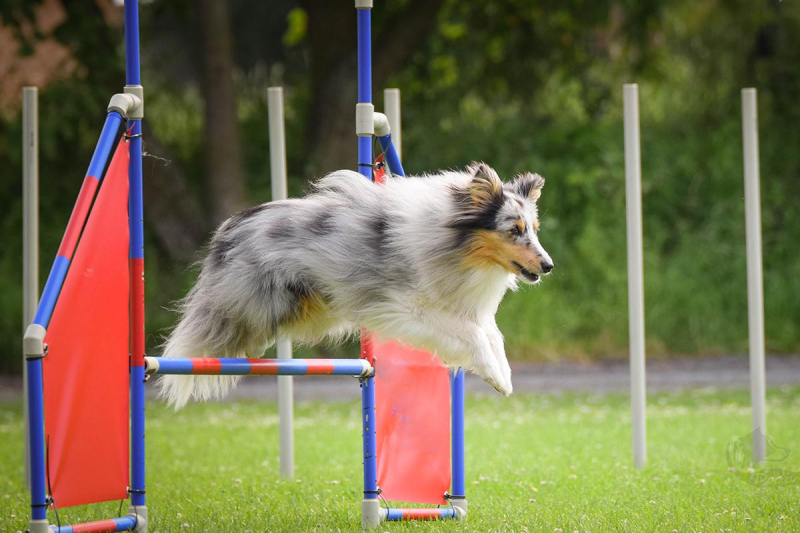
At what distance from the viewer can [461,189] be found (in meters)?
4.10

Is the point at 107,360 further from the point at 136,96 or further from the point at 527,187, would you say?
the point at 527,187

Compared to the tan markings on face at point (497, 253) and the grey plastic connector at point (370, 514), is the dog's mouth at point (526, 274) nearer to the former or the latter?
the tan markings on face at point (497, 253)

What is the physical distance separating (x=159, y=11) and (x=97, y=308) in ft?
32.7

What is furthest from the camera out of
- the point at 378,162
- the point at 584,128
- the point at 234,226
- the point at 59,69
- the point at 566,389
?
the point at 584,128

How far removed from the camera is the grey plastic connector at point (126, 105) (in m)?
4.29

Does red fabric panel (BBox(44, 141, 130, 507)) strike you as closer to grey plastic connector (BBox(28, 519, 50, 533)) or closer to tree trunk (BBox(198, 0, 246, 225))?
grey plastic connector (BBox(28, 519, 50, 533))

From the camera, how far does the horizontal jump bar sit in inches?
160

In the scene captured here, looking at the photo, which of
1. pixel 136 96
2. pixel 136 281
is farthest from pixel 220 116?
pixel 136 281

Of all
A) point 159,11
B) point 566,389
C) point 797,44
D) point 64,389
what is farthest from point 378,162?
point 797,44

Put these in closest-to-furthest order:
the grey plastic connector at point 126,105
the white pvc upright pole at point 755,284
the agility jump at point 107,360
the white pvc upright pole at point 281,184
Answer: the agility jump at point 107,360 → the grey plastic connector at point 126,105 → the white pvc upright pole at point 281,184 → the white pvc upright pole at point 755,284

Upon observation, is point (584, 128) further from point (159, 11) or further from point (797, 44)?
point (159, 11)

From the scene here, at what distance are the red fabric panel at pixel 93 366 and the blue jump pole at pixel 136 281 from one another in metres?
0.05

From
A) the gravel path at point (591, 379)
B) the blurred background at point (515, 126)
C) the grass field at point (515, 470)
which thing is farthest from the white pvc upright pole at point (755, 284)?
the blurred background at point (515, 126)

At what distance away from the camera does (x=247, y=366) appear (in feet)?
13.8
